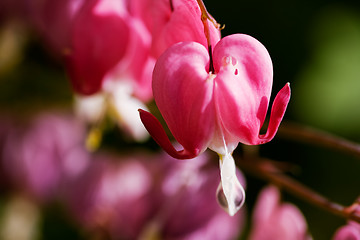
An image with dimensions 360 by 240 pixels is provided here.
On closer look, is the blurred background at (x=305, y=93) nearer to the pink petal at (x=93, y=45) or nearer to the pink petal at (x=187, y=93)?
the pink petal at (x=93, y=45)

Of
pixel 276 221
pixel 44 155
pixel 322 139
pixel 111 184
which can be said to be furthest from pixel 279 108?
pixel 44 155

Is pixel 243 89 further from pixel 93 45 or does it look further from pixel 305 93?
pixel 305 93

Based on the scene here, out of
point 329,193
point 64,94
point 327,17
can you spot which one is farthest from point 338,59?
point 64,94

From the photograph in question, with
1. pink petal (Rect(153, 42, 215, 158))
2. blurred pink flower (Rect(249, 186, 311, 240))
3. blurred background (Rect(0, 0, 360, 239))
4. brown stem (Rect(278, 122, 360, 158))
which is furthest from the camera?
blurred background (Rect(0, 0, 360, 239))

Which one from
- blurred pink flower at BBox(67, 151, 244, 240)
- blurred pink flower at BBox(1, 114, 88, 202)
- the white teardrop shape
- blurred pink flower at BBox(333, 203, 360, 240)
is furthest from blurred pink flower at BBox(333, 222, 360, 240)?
blurred pink flower at BBox(1, 114, 88, 202)

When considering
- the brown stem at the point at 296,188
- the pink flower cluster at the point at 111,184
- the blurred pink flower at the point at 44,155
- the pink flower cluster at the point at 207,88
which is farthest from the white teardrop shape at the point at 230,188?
the blurred pink flower at the point at 44,155

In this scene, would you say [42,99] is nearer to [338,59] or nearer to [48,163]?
[48,163]

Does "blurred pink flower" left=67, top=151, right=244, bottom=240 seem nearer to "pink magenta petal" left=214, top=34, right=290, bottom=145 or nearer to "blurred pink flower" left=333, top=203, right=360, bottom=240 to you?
"blurred pink flower" left=333, top=203, right=360, bottom=240
